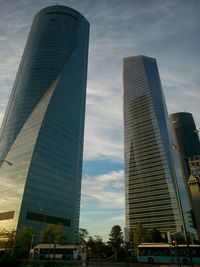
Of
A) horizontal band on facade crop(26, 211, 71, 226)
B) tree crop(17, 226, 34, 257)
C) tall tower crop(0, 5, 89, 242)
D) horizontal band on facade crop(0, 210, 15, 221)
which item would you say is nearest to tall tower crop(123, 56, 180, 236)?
tall tower crop(0, 5, 89, 242)

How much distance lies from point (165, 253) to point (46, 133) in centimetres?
10143

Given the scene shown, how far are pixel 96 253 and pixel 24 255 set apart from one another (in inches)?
1202

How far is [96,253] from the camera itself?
9938 centimetres

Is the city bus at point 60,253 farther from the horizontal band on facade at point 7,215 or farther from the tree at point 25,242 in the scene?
the horizontal band on facade at point 7,215

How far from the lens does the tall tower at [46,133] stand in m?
124

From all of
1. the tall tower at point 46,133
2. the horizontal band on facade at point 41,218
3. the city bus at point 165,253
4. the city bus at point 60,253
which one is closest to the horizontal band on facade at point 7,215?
the tall tower at point 46,133

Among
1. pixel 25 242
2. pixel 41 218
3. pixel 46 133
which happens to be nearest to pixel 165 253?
pixel 25 242

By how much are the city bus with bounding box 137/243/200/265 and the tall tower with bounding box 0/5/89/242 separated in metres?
76.2

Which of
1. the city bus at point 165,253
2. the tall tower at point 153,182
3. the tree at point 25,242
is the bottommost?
the city bus at point 165,253

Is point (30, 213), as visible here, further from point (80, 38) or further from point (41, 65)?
point (80, 38)

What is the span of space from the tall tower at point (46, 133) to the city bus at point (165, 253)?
7618 cm

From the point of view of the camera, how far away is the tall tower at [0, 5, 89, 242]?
124 metres

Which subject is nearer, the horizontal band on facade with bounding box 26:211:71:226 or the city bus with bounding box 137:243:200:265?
the city bus with bounding box 137:243:200:265

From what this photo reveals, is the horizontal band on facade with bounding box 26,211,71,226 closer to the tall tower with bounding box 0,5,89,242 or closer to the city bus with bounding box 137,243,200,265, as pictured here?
the tall tower with bounding box 0,5,89,242
